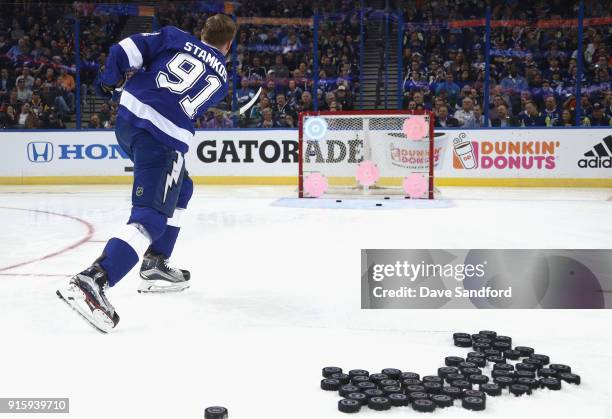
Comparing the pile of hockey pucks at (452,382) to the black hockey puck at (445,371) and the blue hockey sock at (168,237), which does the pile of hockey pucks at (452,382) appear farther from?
the blue hockey sock at (168,237)

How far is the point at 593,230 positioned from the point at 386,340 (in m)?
3.46

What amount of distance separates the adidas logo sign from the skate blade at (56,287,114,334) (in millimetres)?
8329

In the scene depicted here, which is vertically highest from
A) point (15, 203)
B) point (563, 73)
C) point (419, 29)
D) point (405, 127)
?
point (419, 29)

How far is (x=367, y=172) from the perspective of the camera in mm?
8133

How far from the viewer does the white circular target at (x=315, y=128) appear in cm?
812

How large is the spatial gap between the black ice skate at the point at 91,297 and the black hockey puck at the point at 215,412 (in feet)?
2.85

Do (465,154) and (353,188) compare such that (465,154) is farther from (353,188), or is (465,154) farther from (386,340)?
(386,340)

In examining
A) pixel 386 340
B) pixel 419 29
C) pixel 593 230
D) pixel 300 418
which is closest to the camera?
pixel 300 418

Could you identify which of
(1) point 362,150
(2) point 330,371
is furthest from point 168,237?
(1) point 362,150

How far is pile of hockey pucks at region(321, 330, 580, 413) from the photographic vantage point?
187cm

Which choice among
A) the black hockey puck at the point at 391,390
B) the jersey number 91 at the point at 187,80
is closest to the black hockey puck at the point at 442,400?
the black hockey puck at the point at 391,390

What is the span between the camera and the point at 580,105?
9547 millimetres

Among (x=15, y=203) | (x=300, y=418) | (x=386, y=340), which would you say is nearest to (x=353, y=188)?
(x=15, y=203)

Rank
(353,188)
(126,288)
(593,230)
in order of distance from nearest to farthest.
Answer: (126,288)
(593,230)
(353,188)
